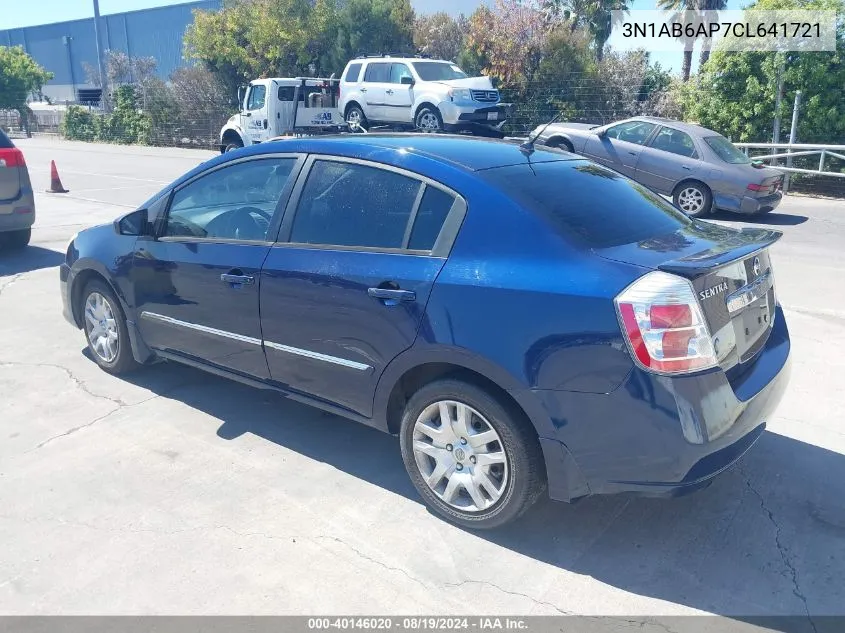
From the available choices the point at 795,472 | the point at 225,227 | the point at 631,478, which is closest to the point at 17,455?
the point at 225,227

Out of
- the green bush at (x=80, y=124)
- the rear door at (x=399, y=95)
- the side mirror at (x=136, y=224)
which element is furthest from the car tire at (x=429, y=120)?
the green bush at (x=80, y=124)

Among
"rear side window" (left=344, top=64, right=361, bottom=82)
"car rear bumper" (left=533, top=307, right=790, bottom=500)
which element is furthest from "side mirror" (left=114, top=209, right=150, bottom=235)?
"rear side window" (left=344, top=64, right=361, bottom=82)

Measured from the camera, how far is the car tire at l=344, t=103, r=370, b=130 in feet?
67.2

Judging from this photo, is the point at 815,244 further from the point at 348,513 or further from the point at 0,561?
the point at 0,561

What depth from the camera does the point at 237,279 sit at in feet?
13.5

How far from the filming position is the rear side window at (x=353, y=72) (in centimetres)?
2045

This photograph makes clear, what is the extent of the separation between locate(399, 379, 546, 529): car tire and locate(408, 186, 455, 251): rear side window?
662 millimetres

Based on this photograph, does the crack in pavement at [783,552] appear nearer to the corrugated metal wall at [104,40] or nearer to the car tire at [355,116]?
the car tire at [355,116]

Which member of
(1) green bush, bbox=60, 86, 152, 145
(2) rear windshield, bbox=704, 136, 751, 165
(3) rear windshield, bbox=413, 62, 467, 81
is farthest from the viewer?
(1) green bush, bbox=60, 86, 152, 145

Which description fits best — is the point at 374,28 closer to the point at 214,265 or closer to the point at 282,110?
the point at 282,110

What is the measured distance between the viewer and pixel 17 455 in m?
4.23

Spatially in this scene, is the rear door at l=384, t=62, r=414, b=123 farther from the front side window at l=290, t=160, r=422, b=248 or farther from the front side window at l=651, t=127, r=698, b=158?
the front side window at l=290, t=160, r=422, b=248

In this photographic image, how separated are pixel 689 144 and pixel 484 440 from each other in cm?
1062

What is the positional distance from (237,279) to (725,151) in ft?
35.2
